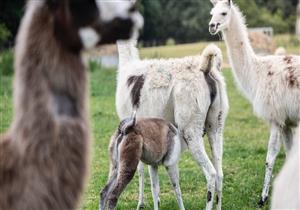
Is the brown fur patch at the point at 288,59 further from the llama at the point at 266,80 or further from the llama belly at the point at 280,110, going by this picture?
the llama belly at the point at 280,110

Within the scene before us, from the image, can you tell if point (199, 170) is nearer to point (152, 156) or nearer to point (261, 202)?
point (261, 202)

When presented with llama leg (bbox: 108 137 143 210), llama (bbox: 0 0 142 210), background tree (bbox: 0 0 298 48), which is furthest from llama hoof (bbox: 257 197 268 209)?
background tree (bbox: 0 0 298 48)

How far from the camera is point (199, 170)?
1013cm

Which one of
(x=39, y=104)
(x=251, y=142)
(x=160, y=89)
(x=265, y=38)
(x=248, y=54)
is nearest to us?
(x=39, y=104)

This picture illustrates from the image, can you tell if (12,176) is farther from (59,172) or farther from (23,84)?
(23,84)

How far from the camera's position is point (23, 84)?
3.62 meters

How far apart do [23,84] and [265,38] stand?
26383 millimetres

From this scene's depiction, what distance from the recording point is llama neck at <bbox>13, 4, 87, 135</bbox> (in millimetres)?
3592

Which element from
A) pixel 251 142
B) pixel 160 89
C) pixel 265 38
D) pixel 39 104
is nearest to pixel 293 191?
pixel 39 104

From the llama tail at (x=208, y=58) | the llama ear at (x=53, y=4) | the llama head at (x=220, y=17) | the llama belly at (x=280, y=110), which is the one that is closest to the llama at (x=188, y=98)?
the llama tail at (x=208, y=58)

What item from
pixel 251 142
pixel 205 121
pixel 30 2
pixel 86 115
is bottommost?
pixel 251 142

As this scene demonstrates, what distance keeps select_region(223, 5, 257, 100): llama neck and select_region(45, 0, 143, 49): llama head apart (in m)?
5.37

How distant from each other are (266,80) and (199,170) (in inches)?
84.2

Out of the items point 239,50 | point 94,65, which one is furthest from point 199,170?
point 94,65
